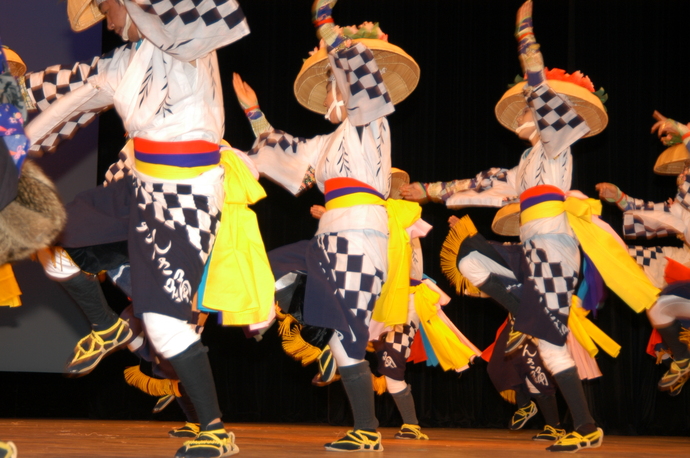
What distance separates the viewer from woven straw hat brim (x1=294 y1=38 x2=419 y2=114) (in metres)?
3.18

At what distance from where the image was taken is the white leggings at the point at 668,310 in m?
3.91

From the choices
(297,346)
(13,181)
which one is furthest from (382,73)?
(13,181)

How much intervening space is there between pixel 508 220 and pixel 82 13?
9.02 feet

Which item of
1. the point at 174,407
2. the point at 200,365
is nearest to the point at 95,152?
the point at 174,407

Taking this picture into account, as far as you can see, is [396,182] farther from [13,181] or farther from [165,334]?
[13,181]

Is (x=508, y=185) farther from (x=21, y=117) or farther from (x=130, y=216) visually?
(x=21, y=117)

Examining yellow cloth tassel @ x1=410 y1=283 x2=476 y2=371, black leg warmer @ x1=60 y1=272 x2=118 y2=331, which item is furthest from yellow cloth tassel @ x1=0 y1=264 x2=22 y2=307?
yellow cloth tassel @ x1=410 y1=283 x2=476 y2=371

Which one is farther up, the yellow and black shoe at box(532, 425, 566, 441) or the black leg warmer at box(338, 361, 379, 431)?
the black leg warmer at box(338, 361, 379, 431)

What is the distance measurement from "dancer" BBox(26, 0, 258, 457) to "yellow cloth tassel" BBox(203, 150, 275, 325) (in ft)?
0.18

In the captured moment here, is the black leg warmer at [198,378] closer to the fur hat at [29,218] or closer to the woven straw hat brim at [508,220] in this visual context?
the fur hat at [29,218]

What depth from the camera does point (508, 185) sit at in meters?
3.90

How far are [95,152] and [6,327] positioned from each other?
1.41 meters

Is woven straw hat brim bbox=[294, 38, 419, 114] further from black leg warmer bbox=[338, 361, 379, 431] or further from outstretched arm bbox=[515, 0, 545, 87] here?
black leg warmer bbox=[338, 361, 379, 431]

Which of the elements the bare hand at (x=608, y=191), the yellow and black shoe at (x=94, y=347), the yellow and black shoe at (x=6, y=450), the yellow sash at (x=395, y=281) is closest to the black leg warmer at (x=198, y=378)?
the yellow and black shoe at (x=94, y=347)
